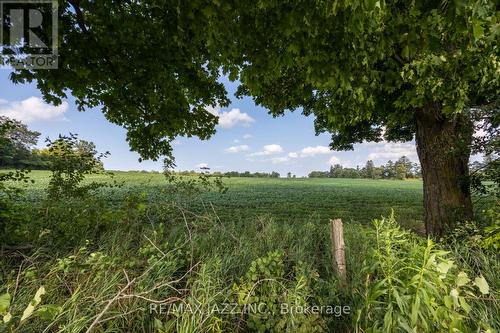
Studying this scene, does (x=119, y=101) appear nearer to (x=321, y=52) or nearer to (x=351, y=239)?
(x=321, y=52)

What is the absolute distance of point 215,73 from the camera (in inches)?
345

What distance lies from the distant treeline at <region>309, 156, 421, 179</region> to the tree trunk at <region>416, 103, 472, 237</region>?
96.0 meters

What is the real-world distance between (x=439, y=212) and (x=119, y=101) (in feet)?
31.4

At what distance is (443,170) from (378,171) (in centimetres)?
10326

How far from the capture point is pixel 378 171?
328 feet

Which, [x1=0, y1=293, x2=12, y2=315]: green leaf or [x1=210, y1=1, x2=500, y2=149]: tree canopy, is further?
[x1=210, y1=1, x2=500, y2=149]: tree canopy

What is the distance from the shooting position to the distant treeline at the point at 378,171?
305 ft

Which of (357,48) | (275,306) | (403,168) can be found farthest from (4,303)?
(403,168)

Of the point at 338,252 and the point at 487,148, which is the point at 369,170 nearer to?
the point at 487,148

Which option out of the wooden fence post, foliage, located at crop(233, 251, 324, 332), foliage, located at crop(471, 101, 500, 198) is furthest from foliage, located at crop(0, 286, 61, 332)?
foliage, located at crop(471, 101, 500, 198)

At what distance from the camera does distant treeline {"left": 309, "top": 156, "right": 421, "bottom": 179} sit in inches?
3661

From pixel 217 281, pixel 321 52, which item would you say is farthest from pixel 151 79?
pixel 217 281

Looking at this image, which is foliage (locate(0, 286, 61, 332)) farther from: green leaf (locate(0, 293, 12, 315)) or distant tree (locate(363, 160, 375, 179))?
distant tree (locate(363, 160, 375, 179))

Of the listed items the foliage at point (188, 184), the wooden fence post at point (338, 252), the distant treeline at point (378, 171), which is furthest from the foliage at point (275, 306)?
the distant treeline at point (378, 171)
